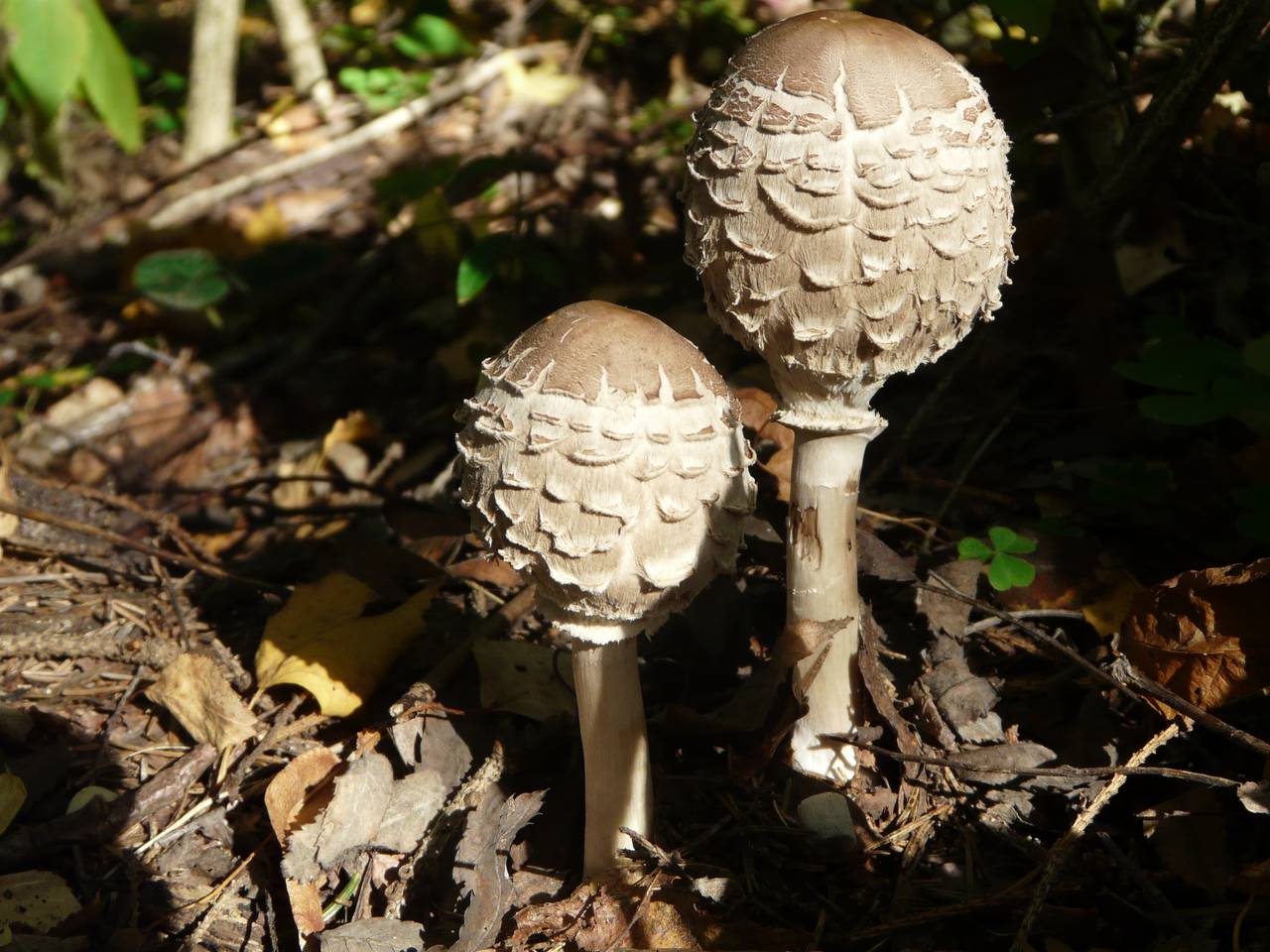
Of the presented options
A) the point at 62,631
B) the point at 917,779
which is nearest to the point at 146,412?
the point at 62,631

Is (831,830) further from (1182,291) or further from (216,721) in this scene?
(1182,291)

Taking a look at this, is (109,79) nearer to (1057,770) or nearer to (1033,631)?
(1033,631)

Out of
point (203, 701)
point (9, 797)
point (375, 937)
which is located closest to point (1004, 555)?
point (375, 937)

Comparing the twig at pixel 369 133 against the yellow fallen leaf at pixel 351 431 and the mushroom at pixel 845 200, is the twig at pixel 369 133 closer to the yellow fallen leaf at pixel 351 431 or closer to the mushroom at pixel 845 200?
the yellow fallen leaf at pixel 351 431

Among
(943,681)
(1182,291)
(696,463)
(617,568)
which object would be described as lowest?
(943,681)

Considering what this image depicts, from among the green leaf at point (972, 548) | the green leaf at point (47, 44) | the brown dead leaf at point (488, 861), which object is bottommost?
the brown dead leaf at point (488, 861)

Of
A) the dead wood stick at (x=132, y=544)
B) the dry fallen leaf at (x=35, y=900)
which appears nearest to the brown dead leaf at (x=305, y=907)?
the dry fallen leaf at (x=35, y=900)

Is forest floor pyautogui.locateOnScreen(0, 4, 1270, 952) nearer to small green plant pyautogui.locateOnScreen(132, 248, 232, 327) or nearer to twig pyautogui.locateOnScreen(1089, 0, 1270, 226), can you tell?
small green plant pyautogui.locateOnScreen(132, 248, 232, 327)
